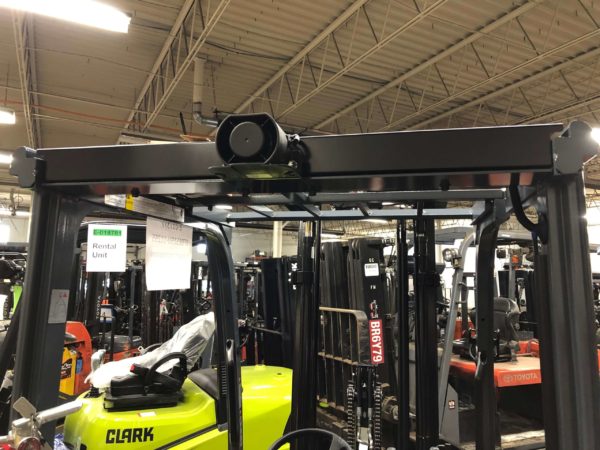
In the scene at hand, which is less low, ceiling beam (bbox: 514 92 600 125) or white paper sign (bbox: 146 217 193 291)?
ceiling beam (bbox: 514 92 600 125)

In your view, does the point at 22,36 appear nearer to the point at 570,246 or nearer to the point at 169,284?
the point at 169,284

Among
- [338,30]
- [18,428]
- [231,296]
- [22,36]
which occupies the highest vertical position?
[338,30]

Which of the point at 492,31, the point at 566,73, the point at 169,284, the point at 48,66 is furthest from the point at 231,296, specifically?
the point at 566,73

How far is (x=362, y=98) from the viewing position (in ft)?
33.7

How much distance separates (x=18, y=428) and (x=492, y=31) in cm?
823

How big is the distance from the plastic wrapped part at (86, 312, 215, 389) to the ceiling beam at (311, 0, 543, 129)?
20.3 ft

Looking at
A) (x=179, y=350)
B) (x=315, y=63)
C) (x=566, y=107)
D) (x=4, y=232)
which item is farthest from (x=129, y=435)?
(x=4, y=232)

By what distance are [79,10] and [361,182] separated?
5187 mm

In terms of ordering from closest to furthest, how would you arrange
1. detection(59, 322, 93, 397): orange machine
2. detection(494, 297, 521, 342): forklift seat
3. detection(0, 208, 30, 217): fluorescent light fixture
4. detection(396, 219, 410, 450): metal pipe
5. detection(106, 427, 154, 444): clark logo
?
detection(106, 427, 154, 444): clark logo < detection(396, 219, 410, 450): metal pipe < detection(494, 297, 521, 342): forklift seat < detection(59, 322, 93, 397): orange machine < detection(0, 208, 30, 217): fluorescent light fixture

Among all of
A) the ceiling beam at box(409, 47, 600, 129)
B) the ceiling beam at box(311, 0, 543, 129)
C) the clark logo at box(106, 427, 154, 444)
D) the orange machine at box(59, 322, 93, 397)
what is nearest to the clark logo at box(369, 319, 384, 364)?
the clark logo at box(106, 427, 154, 444)

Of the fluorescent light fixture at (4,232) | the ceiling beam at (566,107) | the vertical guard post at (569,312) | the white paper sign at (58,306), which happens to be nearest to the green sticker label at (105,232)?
the white paper sign at (58,306)

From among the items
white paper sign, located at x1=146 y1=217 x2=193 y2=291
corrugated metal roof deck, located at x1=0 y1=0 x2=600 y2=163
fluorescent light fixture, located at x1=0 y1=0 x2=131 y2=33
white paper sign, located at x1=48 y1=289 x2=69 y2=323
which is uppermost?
corrugated metal roof deck, located at x1=0 y1=0 x2=600 y2=163

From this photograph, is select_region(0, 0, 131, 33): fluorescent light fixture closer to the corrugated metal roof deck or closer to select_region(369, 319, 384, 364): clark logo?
the corrugated metal roof deck

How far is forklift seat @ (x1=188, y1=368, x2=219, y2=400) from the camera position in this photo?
305 centimetres
